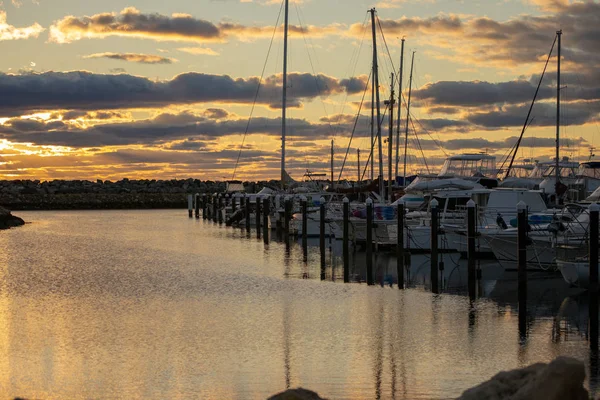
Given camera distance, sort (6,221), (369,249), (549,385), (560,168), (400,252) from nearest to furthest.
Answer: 1. (549,385)
2. (400,252)
3. (369,249)
4. (560,168)
5. (6,221)

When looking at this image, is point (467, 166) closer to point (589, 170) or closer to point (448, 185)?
point (589, 170)

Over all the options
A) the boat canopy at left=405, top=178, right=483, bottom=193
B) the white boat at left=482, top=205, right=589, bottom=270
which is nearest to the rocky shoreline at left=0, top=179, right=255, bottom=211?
the boat canopy at left=405, top=178, right=483, bottom=193

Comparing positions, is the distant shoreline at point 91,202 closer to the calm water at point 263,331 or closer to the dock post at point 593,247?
the calm water at point 263,331

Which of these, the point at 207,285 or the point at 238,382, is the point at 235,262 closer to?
the point at 207,285

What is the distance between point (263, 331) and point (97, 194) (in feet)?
376

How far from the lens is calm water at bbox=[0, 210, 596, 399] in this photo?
14.9 metres

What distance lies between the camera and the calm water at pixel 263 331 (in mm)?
14878

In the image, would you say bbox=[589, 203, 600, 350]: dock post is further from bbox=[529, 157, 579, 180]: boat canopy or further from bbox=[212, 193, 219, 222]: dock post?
bbox=[212, 193, 219, 222]: dock post

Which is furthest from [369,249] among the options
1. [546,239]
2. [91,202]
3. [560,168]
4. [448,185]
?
[91,202]

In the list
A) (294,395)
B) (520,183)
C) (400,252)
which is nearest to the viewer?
(294,395)

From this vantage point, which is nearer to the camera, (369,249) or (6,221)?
(369,249)

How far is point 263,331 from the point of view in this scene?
64.8 feet

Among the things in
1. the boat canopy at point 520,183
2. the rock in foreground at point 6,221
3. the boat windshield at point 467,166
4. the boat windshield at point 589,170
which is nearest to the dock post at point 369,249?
the boat canopy at point 520,183

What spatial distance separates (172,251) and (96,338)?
2574 centimetres
